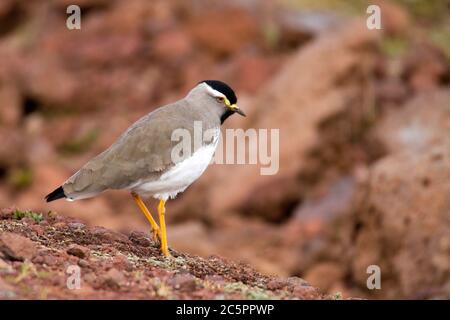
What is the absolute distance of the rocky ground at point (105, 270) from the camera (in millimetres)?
9477

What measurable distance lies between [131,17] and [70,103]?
4496 millimetres

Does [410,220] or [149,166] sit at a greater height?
[410,220]

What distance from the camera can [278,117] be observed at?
89.2 feet

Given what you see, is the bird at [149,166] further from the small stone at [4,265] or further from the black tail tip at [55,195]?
the small stone at [4,265]

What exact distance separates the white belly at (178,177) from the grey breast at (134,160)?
0.28 feet

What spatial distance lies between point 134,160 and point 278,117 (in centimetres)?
1521

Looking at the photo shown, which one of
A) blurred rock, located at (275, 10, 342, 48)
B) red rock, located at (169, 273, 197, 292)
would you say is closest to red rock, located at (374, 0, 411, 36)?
blurred rock, located at (275, 10, 342, 48)

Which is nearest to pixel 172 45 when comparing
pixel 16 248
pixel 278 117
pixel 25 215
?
pixel 278 117

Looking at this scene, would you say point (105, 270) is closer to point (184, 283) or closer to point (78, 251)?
point (78, 251)

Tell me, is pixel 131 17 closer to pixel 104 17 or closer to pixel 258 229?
pixel 104 17

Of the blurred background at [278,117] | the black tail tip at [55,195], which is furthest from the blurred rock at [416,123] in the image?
the black tail tip at [55,195]

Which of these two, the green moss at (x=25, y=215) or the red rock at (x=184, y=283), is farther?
the green moss at (x=25, y=215)

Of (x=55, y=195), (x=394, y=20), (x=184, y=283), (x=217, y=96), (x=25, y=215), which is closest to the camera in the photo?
(x=184, y=283)

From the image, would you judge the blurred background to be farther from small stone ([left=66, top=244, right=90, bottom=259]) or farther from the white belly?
small stone ([left=66, top=244, right=90, bottom=259])
